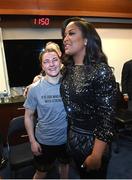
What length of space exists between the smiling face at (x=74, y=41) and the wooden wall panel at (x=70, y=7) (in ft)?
7.09

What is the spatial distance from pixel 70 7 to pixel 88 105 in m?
2.65

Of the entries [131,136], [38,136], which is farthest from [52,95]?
[131,136]

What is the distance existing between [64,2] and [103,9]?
0.66 m

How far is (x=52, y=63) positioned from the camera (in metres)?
1.73

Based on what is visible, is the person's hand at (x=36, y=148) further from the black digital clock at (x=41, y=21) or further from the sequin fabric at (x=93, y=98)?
the black digital clock at (x=41, y=21)

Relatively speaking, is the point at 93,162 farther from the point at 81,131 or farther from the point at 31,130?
the point at 31,130

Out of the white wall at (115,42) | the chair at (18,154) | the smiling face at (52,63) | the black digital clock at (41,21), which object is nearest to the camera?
the smiling face at (52,63)

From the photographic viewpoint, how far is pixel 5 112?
338 cm

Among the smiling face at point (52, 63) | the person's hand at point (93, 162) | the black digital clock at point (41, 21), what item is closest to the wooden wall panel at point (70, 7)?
the black digital clock at point (41, 21)

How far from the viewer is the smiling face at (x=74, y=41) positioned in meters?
1.38

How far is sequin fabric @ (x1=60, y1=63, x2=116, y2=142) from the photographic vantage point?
130 centimetres

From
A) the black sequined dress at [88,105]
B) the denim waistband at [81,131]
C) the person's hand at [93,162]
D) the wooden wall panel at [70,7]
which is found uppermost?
the wooden wall panel at [70,7]

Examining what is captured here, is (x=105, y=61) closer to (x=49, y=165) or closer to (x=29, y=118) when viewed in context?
(x=29, y=118)

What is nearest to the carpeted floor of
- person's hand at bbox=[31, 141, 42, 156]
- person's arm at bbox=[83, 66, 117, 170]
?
person's hand at bbox=[31, 141, 42, 156]
